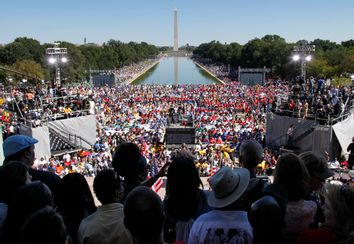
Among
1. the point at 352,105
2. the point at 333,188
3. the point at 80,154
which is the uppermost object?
the point at 333,188

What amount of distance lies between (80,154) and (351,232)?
700 inches

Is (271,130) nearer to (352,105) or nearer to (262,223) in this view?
(352,105)

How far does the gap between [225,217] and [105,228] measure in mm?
871

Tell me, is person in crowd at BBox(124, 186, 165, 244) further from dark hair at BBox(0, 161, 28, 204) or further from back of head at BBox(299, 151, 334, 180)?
back of head at BBox(299, 151, 334, 180)

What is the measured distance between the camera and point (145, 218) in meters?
2.42

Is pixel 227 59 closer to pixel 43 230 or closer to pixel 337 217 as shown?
pixel 337 217

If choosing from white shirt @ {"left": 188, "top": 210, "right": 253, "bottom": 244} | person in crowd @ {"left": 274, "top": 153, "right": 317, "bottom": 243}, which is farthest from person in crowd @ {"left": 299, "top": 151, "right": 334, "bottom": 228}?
white shirt @ {"left": 188, "top": 210, "right": 253, "bottom": 244}

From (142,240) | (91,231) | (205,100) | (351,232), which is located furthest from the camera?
(205,100)

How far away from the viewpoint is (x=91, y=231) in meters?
2.97

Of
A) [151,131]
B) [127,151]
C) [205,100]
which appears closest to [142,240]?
[127,151]

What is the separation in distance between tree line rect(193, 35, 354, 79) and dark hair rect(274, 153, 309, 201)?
32608mm

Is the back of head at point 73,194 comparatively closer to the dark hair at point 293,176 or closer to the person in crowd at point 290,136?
the dark hair at point 293,176

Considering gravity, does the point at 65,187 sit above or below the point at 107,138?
above

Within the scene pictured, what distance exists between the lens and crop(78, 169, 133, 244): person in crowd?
9.59ft
